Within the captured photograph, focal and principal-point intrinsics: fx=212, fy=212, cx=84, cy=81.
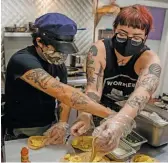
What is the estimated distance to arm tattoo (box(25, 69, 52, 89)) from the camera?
2.92 feet

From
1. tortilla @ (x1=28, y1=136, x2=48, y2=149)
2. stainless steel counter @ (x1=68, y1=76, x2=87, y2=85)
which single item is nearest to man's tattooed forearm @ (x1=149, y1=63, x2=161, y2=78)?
tortilla @ (x1=28, y1=136, x2=48, y2=149)

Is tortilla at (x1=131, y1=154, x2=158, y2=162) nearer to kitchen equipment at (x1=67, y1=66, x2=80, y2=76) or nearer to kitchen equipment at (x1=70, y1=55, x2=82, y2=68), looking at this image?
kitchen equipment at (x1=67, y1=66, x2=80, y2=76)

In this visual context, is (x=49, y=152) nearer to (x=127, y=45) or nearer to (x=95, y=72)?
(x=95, y=72)

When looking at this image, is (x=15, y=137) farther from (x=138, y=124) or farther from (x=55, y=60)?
(x=138, y=124)

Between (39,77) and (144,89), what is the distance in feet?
1.57

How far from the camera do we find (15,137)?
3.54 ft

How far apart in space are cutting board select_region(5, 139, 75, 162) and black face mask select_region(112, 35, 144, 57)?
574 mm

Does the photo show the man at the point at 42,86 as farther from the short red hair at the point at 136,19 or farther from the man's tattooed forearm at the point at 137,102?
the short red hair at the point at 136,19

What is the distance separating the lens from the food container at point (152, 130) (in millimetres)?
983

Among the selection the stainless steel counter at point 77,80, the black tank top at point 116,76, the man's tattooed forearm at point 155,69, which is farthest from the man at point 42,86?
the stainless steel counter at point 77,80

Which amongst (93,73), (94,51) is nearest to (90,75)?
(93,73)

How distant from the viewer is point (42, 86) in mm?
896

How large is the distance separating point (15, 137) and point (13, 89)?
24 cm

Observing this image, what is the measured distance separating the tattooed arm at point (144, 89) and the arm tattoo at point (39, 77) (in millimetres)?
343
